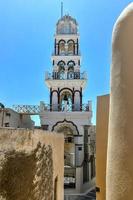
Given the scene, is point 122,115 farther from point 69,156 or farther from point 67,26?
point 67,26

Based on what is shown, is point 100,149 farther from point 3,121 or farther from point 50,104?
point 50,104

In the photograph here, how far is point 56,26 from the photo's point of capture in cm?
2528

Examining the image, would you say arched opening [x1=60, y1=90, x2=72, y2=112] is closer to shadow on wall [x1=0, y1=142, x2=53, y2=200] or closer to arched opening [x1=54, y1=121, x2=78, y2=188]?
arched opening [x1=54, y1=121, x2=78, y2=188]

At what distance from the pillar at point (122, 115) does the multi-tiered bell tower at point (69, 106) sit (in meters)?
18.1

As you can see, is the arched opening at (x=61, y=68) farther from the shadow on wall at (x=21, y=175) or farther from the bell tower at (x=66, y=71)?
the shadow on wall at (x=21, y=175)

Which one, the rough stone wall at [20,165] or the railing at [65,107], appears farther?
the railing at [65,107]

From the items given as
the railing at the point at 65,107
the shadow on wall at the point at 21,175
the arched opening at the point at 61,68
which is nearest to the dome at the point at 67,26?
the arched opening at the point at 61,68

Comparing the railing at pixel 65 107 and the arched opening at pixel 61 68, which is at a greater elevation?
the arched opening at pixel 61 68

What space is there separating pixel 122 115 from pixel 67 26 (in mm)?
22948

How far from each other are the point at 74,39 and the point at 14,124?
9821 millimetres

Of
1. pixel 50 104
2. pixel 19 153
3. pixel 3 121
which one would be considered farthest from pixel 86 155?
pixel 19 153

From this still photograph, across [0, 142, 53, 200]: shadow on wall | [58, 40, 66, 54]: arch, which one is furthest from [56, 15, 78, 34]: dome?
[0, 142, 53, 200]: shadow on wall

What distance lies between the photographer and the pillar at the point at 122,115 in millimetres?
3096

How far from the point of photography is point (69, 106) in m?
22.5
